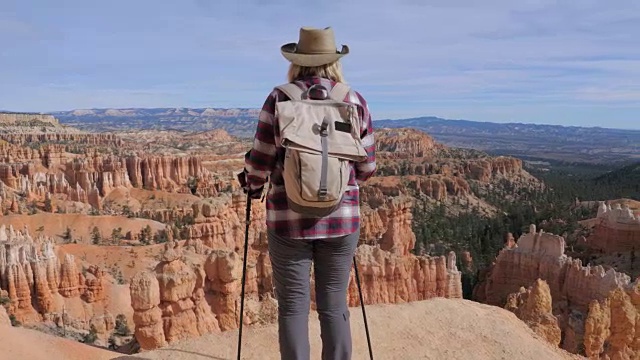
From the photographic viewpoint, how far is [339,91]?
9.96 ft

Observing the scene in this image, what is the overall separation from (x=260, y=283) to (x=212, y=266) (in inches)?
150

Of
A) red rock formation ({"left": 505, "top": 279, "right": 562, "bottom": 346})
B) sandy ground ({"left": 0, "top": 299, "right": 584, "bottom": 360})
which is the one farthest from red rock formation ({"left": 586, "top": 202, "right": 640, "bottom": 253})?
sandy ground ({"left": 0, "top": 299, "right": 584, "bottom": 360})

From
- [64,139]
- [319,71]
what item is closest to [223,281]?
[319,71]

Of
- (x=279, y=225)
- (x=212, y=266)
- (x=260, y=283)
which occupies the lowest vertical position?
(x=260, y=283)

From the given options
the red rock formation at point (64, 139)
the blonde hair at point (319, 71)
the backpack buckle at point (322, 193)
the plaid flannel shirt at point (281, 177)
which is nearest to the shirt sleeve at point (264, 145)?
the plaid flannel shirt at point (281, 177)

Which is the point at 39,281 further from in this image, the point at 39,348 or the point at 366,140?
the point at 366,140

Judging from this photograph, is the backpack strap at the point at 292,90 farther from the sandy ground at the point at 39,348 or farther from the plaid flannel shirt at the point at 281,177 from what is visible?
the sandy ground at the point at 39,348

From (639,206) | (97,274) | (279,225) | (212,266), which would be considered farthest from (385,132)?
(279,225)

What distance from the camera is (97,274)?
21.5 metres

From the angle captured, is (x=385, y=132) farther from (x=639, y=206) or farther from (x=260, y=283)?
(x=260, y=283)

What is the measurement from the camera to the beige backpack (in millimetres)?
2770

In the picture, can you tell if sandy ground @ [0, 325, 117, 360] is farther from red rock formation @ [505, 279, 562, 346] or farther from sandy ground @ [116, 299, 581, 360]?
red rock formation @ [505, 279, 562, 346]

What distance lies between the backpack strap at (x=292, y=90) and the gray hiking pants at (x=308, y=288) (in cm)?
79

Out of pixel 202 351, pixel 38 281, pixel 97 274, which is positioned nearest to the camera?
pixel 202 351
